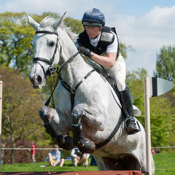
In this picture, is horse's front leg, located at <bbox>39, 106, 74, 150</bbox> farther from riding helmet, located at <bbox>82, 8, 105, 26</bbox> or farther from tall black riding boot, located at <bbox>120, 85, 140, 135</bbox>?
riding helmet, located at <bbox>82, 8, 105, 26</bbox>

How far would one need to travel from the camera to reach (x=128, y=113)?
5570 millimetres

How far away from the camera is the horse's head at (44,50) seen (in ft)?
13.9

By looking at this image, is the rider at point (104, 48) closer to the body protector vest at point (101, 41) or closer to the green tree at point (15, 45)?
the body protector vest at point (101, 41)

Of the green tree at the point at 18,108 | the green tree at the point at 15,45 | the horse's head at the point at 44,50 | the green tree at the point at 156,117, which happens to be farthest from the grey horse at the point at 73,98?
the green tree at the point at 15,45

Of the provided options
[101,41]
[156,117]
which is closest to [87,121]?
[101,41]

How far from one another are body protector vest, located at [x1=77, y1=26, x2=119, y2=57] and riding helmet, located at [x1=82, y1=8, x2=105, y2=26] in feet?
0.64

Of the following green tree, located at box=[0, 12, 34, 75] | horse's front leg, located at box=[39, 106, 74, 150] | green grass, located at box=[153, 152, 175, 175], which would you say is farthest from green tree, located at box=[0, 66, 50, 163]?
horse's front leg, located at box=[39, 106, 74, 150]

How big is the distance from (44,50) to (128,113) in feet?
6.21

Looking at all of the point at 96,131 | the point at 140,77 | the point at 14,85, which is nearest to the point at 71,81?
the point at 96,131

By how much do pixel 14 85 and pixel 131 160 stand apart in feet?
75.6

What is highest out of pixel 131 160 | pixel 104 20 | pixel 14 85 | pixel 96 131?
pixel 14 85

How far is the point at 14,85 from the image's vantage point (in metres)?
28.0

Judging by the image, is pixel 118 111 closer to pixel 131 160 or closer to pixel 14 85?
pixel 131 160

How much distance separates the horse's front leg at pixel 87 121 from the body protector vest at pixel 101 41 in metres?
1.05
